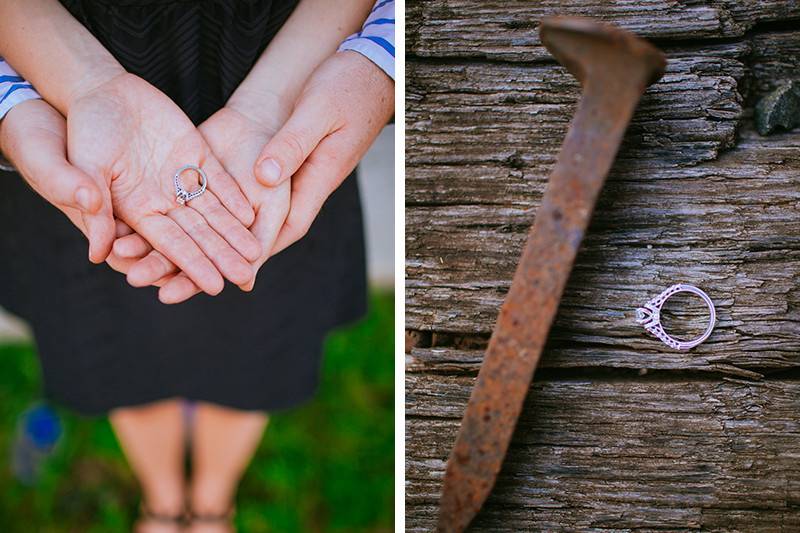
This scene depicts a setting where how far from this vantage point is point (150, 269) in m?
0.84

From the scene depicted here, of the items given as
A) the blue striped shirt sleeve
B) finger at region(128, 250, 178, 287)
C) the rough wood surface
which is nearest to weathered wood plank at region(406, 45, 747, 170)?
the rough wood surface

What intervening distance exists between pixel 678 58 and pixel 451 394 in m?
0.50

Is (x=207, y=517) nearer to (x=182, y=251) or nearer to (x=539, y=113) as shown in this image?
(x=182, y=251)

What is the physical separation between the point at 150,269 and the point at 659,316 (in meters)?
0.63

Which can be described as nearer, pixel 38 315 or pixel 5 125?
pixel 5 125

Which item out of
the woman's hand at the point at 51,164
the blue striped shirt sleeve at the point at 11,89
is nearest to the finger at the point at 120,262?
the woman's hand at the point at 51,164

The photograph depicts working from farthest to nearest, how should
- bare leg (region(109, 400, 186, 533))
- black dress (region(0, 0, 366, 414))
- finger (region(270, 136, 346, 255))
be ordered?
1. bare leg (region(109, 400, 186, 533))
2. black dress (region(0, 0, 366, 414))
3. finger (region(270, 136, 346, 255))

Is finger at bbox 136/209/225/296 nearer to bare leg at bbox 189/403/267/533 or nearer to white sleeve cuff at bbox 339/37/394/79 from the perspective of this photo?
white sleeve cuff at bbox 339/37/394/79

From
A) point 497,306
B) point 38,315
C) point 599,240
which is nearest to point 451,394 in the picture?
point 497,306

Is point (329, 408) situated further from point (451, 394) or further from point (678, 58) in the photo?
point (678, 58)

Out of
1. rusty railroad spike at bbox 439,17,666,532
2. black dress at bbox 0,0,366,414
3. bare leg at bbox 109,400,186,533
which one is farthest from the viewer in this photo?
bare leg at bbox 109,400,186,533

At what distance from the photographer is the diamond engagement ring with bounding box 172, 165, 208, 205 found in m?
0.89

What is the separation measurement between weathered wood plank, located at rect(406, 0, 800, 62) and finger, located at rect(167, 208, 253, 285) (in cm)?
34

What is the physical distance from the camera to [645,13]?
0.82m
